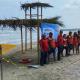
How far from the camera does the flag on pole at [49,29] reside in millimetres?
18312

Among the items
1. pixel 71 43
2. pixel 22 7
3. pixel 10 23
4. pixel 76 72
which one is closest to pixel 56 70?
pixel 76 72

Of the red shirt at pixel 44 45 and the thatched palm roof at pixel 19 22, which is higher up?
the thatched palm roof at pixel 19 22

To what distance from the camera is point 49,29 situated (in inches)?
741

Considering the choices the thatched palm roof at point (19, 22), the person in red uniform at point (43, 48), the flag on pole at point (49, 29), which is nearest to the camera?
the person in red uniform at point (43, 48)

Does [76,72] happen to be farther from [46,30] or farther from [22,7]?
[22,7]

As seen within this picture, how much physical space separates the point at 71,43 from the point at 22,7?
12.8 feet

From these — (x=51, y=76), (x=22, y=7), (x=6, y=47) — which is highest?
(x=22, y=7)

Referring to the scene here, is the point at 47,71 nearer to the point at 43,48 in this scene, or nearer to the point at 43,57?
the point at 43,48

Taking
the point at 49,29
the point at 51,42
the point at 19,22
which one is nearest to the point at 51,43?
the point at 51,42

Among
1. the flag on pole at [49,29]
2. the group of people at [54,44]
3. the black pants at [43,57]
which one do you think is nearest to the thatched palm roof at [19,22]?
the flag on pole at [49,29]

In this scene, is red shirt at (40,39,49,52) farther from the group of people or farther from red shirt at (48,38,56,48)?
red shirt at (48,38,56,48)

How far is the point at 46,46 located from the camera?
17812mm

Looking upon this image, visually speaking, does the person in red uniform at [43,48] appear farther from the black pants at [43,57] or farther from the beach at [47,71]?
the beach at [47,71]

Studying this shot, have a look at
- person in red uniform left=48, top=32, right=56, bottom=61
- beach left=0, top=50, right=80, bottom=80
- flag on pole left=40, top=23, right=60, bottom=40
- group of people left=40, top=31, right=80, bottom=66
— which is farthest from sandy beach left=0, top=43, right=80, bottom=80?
flag on pole left=40, top=23, right=60, bottom=40
